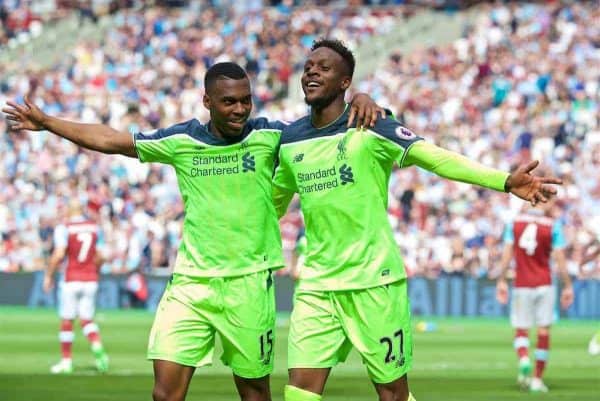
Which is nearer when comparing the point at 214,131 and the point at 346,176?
the point at 346,176

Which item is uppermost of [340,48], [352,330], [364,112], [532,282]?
[340,48]

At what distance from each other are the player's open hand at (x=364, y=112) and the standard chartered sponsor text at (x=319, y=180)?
12.8 inches

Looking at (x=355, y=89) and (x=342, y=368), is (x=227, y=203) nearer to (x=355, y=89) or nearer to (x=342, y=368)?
(x=342, y=368)

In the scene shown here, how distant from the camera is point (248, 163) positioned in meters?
9.58

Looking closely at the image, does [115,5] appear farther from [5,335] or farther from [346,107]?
[346,107]

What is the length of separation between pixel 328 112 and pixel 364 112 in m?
0.25

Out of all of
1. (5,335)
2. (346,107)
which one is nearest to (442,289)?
(5,335)

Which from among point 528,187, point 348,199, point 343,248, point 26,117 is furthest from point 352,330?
point 26,117

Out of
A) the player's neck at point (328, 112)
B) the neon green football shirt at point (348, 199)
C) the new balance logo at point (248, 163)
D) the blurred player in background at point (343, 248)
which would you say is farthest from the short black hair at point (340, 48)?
the new balance logo at point (248, 163)

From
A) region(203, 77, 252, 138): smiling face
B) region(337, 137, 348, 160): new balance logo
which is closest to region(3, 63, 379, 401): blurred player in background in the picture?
region(203, 77, 252, 138): smiling face

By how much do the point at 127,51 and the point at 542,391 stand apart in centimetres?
2443

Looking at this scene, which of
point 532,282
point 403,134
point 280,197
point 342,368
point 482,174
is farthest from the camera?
point 342,368

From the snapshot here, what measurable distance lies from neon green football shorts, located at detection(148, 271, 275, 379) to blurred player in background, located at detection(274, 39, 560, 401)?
27 cm

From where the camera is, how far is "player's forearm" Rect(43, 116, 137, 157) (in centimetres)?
960
